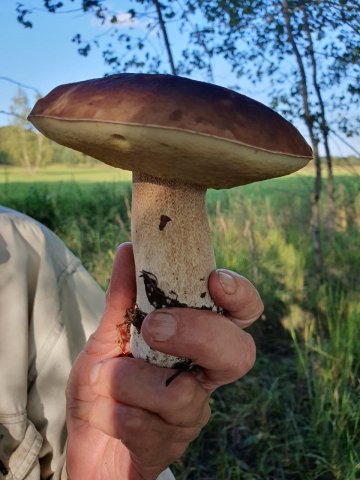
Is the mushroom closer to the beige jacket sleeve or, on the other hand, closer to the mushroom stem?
the mushroom stem

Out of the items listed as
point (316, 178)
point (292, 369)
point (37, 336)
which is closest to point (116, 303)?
point (37, 336)

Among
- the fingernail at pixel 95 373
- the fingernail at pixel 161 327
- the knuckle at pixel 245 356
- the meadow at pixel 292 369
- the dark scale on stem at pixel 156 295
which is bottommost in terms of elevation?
the meadow at pixel 292 369

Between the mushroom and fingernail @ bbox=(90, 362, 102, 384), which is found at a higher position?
the mushroom

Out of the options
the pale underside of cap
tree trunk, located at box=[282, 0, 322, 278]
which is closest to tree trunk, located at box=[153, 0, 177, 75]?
tree trunk, located at box=[282, 0, 322, 278]

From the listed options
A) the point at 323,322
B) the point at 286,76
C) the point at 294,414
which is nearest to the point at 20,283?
the point at 294,414

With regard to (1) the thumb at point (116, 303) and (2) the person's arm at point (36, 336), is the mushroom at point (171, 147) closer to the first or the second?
(1) the thumb at point (116, 303)

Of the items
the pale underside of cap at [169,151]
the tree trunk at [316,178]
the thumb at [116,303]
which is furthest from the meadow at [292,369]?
the pale underside of cap at [169,151]
